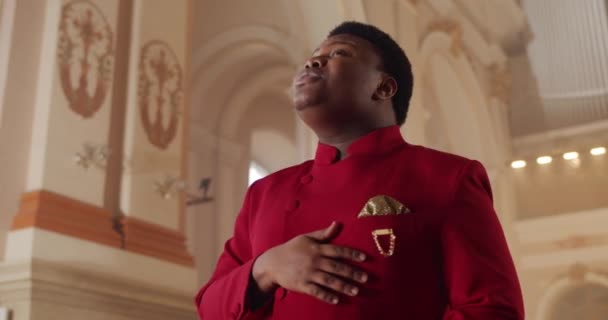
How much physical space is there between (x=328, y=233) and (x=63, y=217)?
9.41 feet

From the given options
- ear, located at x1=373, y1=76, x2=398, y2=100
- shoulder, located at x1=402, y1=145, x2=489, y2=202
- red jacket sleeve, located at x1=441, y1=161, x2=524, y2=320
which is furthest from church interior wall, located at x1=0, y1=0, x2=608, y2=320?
red jacket sleeve, located at x1=441, y1=161, x2=524, y2=320

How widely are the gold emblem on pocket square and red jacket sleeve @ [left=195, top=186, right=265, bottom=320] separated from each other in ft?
0.91

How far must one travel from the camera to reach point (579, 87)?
41.3ft

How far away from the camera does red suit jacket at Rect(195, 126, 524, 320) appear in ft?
4.63

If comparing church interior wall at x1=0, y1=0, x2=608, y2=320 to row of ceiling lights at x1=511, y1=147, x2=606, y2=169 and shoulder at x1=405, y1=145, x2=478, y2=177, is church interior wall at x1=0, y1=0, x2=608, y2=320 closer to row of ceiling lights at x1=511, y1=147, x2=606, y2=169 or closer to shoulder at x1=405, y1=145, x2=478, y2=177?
row of ceiling lights at x1=511, y1=147, x2=606, y2=169

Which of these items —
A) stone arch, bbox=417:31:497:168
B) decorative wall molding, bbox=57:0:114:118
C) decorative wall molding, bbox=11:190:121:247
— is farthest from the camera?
stone arch, bbox=417:31:497:168

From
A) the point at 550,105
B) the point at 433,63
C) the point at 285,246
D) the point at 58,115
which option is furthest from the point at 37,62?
the point at 550,105

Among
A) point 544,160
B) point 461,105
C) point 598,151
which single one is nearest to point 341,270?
point 461,105

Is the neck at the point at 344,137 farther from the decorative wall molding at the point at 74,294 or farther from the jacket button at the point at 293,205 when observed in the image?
the decorative wall molding at the point at 74,294

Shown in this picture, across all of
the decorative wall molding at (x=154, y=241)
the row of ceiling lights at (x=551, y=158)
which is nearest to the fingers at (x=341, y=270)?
the decorative wall molding at (x=154, y=241)

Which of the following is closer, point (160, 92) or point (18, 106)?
point (18, 106)

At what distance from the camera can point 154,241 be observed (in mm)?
4500

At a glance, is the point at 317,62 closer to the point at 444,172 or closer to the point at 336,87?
the point at 336,87

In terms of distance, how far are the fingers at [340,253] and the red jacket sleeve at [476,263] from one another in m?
0.19
